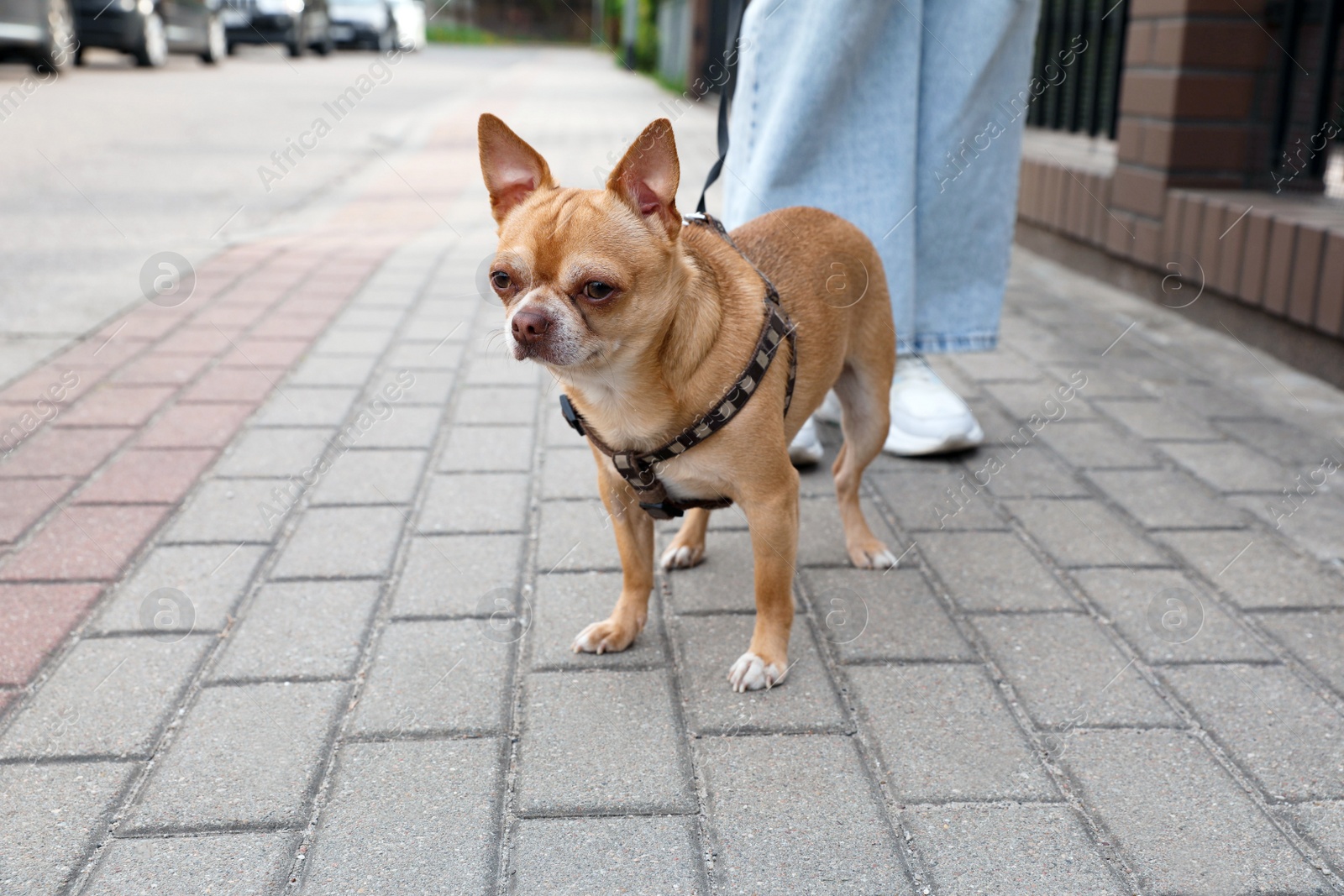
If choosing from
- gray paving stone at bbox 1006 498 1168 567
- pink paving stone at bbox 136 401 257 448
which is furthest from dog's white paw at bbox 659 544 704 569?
pink paving stone at bbox 136 401 257 448

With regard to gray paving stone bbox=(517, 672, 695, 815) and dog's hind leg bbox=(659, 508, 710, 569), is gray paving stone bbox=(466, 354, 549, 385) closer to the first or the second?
dog's hind leg bbox=(659, 508, 710, 569)

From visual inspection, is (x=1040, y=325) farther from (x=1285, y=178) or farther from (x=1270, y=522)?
(x=1270, y=522)

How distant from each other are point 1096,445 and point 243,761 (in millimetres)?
2918

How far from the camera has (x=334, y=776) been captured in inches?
82.4

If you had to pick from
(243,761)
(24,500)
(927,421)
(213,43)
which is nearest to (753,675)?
(243,761)

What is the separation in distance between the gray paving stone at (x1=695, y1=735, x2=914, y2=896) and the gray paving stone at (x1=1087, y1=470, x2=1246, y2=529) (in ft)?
5.10

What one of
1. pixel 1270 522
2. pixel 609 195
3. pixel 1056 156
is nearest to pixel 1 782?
pixel 609 195

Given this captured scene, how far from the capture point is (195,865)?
73.2 inches

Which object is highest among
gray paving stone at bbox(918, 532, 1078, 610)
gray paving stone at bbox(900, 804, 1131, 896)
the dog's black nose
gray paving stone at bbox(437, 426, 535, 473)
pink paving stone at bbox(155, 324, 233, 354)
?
the dog's black nose

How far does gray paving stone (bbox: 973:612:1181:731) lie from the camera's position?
2.29 m

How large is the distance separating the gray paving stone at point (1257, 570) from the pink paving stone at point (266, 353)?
3.50m

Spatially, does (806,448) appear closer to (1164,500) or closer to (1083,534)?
(1083,534)

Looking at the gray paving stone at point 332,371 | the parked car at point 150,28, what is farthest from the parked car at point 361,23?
the gray paving stone at point 332,371

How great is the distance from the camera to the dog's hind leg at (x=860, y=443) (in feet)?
9.70
